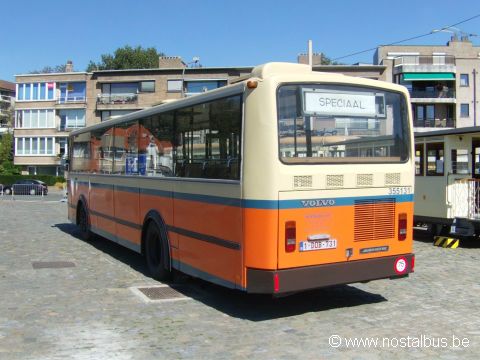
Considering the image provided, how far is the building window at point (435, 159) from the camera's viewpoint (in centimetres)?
1354

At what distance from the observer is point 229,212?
640 centimetres

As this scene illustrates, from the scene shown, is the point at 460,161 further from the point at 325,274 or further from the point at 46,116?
the point at 46,116

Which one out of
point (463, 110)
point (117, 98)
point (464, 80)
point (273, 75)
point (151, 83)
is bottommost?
point (273, 75)

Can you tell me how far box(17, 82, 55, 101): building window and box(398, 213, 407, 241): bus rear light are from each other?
6152cm

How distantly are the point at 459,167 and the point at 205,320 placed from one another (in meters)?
9.43

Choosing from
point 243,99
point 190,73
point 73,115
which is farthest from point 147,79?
point 243,99

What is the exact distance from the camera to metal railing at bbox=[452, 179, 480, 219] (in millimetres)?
13000

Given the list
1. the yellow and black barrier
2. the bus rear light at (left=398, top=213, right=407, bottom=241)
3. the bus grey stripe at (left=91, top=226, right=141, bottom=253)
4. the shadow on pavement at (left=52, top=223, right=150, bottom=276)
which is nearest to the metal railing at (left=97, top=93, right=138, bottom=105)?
the shadow on pavement at (left=52, top=223, right=150, bottom=276)

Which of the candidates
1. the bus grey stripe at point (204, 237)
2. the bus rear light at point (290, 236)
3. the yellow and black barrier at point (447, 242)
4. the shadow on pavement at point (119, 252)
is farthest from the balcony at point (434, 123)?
the bus rear light at point (290, 236)

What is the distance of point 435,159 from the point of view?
45.4 ft

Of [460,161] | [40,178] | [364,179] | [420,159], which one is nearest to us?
[364,179]

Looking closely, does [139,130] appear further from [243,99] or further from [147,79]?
[147,79]

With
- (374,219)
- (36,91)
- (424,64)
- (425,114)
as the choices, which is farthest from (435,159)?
(36,91)

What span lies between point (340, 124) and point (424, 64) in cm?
6112
